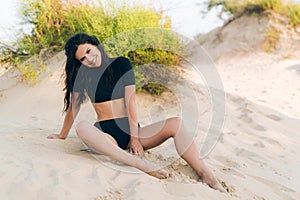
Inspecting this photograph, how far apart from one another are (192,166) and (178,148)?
0.17 m

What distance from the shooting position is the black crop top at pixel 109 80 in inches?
128

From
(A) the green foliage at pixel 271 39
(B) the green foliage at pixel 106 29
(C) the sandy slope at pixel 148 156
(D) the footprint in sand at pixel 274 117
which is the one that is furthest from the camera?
(A) the green foliage at pixel 271 39

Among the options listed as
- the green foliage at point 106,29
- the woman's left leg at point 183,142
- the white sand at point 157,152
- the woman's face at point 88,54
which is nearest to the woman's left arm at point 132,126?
the woman's left leg at point 183,142

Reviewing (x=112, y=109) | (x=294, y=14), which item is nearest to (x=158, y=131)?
(x=112, y=109)

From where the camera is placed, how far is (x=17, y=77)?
243 inches

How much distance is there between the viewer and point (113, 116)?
3211 millimetres

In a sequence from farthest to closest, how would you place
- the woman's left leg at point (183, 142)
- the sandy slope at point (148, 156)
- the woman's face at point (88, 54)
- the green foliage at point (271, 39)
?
the green foliage at point (271, 39)
the woman's face at point (88, 54)
the woman's left leg at point (183, 142)
the sandy slope at point (148, 156)

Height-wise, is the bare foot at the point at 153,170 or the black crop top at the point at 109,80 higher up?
the black crop top at the point at 109,80

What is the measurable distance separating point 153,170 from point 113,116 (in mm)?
596

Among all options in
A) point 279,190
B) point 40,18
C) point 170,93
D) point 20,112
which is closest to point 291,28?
point 170,93

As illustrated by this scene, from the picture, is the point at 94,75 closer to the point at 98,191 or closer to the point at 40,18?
the point at 98,191

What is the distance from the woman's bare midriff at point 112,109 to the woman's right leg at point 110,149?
284 millimetres

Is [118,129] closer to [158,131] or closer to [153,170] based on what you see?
[158,131]

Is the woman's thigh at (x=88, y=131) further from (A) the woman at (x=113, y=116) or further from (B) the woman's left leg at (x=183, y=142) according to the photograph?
(B) the woman's left leg at (x=183, y=142)
